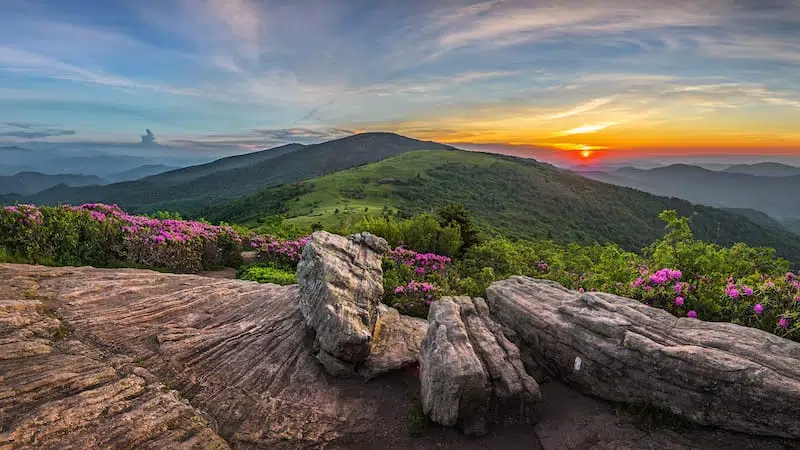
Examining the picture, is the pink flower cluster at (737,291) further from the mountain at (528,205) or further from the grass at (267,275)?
the mountain at (528,205)

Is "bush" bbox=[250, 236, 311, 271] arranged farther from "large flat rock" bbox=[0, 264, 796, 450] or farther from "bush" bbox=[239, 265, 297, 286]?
"large flat rock" bbox=[0, 264, 796, 450]

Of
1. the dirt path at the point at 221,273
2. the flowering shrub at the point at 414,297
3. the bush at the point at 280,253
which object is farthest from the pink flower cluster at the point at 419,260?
the dirt path at the point at 221,273

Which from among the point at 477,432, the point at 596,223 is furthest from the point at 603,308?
the point at 596,223

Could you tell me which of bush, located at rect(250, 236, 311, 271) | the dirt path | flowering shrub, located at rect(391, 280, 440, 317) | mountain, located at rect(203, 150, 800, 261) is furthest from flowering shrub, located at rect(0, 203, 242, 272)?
mountain, located at rect(203, 150, 800, 261)

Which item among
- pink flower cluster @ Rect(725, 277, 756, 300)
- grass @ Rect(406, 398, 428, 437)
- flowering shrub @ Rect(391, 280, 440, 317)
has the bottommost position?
grass @ Rect(406, 398, 428, 437)

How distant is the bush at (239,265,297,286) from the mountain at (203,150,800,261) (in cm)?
9331

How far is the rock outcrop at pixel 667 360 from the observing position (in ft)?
22.1

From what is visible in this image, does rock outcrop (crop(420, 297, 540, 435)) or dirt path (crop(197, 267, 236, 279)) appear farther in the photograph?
dirt path (crop(197, 267, 236, 279))

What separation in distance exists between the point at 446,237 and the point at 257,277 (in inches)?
396

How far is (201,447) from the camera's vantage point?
6559 mm

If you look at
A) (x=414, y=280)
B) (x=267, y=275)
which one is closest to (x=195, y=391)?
(x=267, y=275)

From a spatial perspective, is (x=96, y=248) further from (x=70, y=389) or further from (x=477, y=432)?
(x=477, y=432)

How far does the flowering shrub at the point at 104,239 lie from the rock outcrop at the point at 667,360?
42.8 feet

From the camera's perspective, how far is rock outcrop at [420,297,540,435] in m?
7.75
